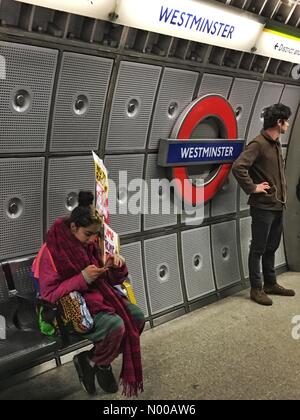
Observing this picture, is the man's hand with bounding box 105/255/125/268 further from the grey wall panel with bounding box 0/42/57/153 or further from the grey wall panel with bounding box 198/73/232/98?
the grey wall panel with bounding box 198/73/232/98

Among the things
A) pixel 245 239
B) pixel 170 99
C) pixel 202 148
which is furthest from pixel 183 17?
pixel 245 239

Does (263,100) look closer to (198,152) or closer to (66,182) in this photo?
(198,152)

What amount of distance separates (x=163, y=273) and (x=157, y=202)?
632 millimetres

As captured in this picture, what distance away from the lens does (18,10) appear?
2.71 meters

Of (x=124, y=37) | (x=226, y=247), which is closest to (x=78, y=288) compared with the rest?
(x=124, y=37)

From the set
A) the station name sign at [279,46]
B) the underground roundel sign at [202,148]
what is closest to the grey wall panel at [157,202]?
the underground roundel sign at [202,148]

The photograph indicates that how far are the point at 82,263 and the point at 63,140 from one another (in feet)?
2.90

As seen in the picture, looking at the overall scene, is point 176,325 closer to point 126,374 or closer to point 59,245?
point 126,374

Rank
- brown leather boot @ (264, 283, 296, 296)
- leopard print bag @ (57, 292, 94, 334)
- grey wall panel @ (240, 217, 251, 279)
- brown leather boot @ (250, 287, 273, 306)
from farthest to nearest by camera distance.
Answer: grey wall panel @ (240, 217, 251, 279) → brown leather boot @ (264, 283, 296, 296) → brown leather boot @ (250, 287, 273, 306) → leopard print bag @ (57, 292, 94, 334)

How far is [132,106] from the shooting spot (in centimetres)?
359

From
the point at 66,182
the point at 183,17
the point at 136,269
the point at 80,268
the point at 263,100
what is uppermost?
the point at 183,17

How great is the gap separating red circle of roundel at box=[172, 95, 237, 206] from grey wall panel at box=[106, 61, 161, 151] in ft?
1.26

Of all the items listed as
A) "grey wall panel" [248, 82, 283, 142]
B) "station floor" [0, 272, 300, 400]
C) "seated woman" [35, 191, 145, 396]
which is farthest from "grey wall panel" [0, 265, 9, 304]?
"grey wall panel" [248, 82, 283, 142]

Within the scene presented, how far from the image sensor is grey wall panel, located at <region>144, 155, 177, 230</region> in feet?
12.6
